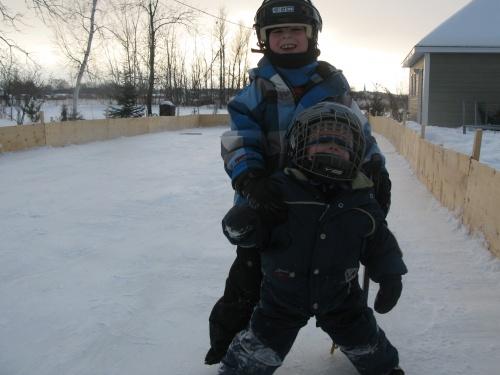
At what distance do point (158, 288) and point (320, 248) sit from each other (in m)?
1.94

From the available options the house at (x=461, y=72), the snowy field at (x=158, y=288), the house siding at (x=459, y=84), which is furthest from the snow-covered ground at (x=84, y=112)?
the snowy field at (x=158, y=288)

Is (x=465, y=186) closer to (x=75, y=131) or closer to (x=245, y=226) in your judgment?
(x=245, y=226)

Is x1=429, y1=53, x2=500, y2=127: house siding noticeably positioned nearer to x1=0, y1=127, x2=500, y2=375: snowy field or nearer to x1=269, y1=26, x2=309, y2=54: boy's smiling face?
x1=0, y1=127, x2=500, y2=375: snowy field

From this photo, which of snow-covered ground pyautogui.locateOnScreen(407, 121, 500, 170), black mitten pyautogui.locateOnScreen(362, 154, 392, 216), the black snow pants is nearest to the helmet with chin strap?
black mitten pyautogui.locateOnScreen(362, 154, 392, 216)

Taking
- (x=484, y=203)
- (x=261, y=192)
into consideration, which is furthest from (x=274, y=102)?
(x=484, y=203)

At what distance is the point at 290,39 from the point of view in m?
2.16

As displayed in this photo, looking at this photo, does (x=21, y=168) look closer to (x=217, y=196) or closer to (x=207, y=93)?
(x=217, y=196)

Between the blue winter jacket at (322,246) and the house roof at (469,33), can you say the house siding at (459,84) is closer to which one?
the house roof at (469,33)

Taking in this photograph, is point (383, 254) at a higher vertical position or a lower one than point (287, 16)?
lower

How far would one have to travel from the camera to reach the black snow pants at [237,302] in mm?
2219

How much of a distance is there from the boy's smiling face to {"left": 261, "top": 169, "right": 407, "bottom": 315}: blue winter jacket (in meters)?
0.55

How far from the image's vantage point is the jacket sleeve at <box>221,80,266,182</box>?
2.03 meters

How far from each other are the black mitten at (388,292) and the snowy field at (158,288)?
1.70 feet

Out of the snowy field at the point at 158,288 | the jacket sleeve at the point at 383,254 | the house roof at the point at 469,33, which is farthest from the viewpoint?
the house roof at the point at 469,33
